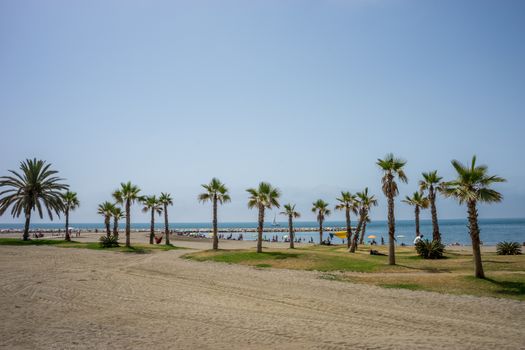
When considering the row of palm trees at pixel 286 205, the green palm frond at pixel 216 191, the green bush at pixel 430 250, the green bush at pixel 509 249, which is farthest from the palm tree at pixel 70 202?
the green bush at pixel 509 249

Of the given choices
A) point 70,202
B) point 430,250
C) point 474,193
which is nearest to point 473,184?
point 474,193

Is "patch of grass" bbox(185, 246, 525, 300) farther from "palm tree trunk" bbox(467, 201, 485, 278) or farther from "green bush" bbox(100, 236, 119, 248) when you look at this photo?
"green bush" bbox(100, 236, 119, 248)

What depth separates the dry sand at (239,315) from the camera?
448 inches

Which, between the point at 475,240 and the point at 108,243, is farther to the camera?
the point at 108,243

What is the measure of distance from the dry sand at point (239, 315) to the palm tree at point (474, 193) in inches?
211

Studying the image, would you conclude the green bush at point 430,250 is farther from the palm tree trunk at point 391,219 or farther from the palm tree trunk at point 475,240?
the palm tree trunk at point 475,240

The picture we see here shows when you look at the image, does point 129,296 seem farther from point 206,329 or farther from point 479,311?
point 479,311

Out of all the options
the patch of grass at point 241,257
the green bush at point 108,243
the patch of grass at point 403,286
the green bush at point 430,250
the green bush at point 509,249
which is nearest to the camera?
the patch of grass at point 403,286

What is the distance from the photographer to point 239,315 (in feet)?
48.0

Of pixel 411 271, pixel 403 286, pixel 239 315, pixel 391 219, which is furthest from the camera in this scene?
pixel 391 219

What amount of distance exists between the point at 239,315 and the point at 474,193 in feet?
54.0

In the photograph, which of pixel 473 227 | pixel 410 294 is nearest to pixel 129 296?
pixel 410 294

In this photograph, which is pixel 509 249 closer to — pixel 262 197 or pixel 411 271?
pixel 411 271

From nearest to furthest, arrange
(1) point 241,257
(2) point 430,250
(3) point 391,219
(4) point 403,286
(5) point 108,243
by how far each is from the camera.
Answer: (4) point 403,286 → (3) point 391,219 → (2) point 430,250 → (1) point 241,257 → (5) point 108,243
